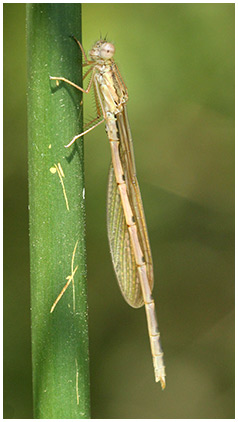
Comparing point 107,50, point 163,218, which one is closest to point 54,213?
point 107,50

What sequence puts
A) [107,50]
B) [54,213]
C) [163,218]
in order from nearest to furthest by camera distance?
[54,213] → [107,50] → [163,218]

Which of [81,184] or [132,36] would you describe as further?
[132,36]

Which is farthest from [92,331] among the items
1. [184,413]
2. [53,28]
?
[53,28]

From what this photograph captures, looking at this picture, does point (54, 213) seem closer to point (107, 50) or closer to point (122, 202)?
point (122, 202)

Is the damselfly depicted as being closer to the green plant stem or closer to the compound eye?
the compound eye

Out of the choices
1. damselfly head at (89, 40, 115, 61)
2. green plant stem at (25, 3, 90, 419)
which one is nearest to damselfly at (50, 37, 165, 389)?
damselfly head at (89, 40, 115, 61)

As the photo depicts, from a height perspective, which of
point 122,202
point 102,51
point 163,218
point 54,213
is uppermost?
point 102,51

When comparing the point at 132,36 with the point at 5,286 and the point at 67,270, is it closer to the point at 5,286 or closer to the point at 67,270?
the point at 5,286
